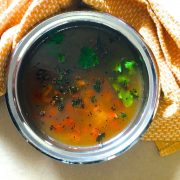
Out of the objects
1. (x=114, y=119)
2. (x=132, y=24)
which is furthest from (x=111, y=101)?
(x=132, y=24)

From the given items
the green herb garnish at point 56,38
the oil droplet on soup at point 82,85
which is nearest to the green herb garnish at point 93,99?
the oil droplet on soup at point 82,85

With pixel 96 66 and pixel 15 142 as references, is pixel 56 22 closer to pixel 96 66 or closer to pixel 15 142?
pixel 96 66

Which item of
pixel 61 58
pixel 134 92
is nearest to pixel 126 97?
pixel 134 92

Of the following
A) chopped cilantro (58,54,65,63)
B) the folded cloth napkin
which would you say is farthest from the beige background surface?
chopped cilantro (58,54,65,63)

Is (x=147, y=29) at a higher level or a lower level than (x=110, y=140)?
higher

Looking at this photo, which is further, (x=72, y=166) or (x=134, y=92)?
(x=72, y=166)

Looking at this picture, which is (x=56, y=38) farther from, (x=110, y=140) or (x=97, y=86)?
(x=110, y=140)

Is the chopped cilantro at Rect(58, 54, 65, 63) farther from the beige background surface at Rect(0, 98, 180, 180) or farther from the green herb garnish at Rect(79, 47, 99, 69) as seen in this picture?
the beige background surface at Rect(0, 98, 180, 180)
